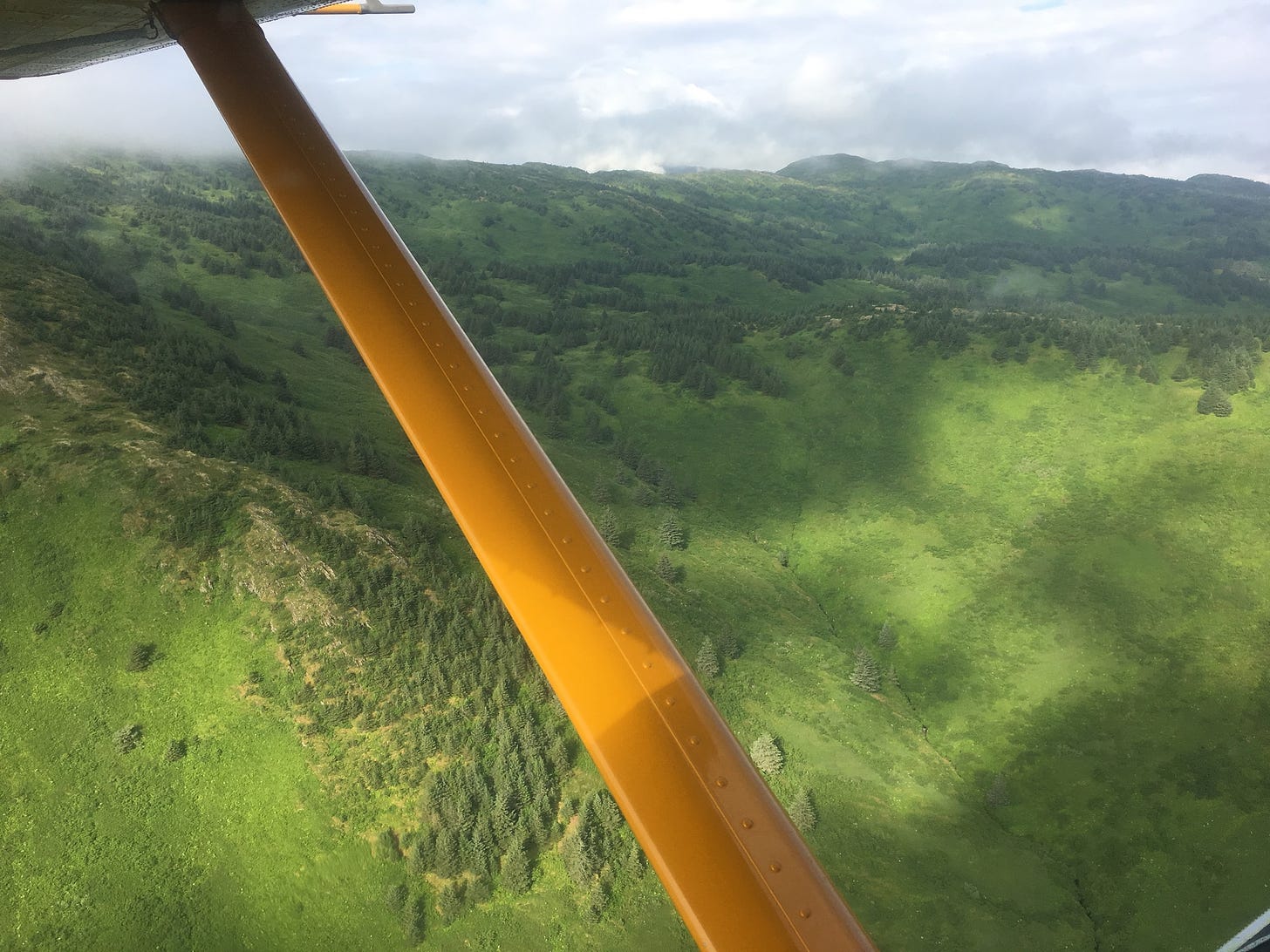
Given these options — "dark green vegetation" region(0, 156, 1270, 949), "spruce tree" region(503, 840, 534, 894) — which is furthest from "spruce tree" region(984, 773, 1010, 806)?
"spruce tree" region(503, 840, 534, 894)

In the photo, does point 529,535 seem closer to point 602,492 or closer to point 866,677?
point 866,677

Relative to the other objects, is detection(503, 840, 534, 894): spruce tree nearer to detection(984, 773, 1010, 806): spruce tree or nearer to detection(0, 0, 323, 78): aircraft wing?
detection(984, 773, 1010, 806): spruce tree

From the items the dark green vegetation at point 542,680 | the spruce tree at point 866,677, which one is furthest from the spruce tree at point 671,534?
the spruce tree at point 866,677

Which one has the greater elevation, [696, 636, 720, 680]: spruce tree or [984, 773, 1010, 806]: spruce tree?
[696, 636, 720, 680]: spruce tree

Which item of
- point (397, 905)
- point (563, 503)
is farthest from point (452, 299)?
point (563, 503)

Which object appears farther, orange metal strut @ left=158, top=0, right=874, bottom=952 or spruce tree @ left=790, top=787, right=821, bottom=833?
spruce tree @ left=790, top=787, right=821, bottom=833

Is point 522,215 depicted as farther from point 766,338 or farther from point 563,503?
point 563,503
